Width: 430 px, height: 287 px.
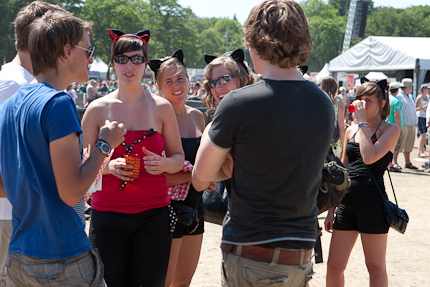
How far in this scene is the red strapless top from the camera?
293 centimetres

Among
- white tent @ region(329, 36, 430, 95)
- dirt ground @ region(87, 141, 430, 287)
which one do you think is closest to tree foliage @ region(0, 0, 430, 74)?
white tent @ region(329, 36, 430, 95)

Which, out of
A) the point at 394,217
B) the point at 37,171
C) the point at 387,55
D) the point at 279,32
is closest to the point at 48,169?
the point at 37,171

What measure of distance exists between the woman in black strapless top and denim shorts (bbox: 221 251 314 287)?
177cm

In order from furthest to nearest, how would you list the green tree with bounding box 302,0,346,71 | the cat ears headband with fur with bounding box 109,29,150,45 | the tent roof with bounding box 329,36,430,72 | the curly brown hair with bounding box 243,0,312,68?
the green tree with bounding box 302,0,346,71
the tent roof with bounding box 329,36,430,72
the cat ears headband with fur with bounding box 109,29,150,45
the curly brown hair with bounding box 243,0,312,68

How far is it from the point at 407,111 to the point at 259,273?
38.5 ft

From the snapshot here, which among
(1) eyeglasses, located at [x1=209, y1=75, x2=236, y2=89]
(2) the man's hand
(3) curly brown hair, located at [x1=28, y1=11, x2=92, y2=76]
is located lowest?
(2) the man's hand

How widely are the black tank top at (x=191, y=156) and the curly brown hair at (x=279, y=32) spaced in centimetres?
157

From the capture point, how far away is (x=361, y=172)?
389 cm

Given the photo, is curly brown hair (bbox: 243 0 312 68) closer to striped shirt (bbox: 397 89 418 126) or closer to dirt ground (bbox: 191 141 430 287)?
dirt ground (bbox: 191 141 430 287)

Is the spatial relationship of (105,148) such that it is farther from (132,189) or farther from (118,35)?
(118,35)

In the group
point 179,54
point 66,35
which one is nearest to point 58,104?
point 66,35

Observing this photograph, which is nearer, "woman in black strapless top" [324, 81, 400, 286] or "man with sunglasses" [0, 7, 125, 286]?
"man with sunglasses" [0, 7, 125, 286]

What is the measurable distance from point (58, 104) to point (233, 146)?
2.43 feet

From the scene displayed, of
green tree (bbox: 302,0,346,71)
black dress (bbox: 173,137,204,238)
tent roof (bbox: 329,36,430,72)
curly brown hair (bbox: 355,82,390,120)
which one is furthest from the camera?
green tree (bbox: 302,0,346,71)
